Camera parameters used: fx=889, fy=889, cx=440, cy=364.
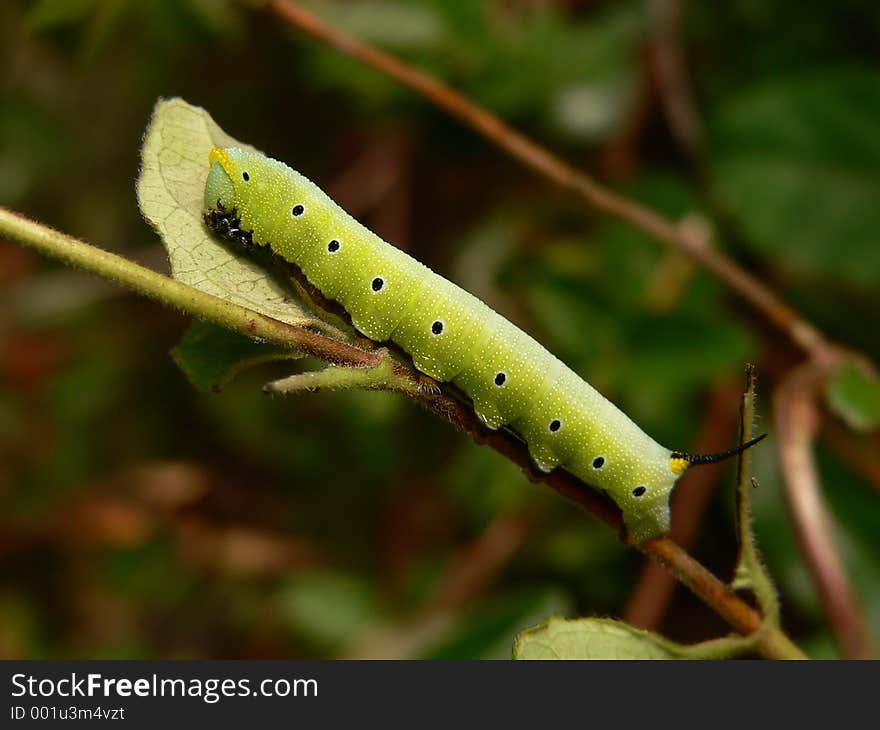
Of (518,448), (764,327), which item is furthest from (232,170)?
(764,327)

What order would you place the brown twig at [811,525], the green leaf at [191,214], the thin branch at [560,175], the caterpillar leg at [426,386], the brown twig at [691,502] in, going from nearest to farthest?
the caterpillar leg at [426,386]
the green leaf at [191,214]
the brown twig at [811,525]
the thin branch at [560,175]
the brown twig at [691,502]

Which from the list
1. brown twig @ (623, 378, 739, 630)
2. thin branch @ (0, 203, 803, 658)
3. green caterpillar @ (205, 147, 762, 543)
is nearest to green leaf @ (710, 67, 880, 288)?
brown twig @ (623, 378, 739, 630)

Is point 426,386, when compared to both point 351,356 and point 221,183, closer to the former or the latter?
point 351,356

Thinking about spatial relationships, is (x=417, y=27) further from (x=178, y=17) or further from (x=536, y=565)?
(x=536, y=565)

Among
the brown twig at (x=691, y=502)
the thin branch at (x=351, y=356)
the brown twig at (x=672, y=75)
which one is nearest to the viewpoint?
the thin branch at (x=351, y=356)

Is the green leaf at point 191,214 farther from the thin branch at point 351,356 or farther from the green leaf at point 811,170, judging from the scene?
the green leaf at point 811,170

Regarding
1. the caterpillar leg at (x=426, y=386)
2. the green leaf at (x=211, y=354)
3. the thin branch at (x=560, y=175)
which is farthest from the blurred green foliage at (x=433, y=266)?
the green leaf at (x=211, y=354)
